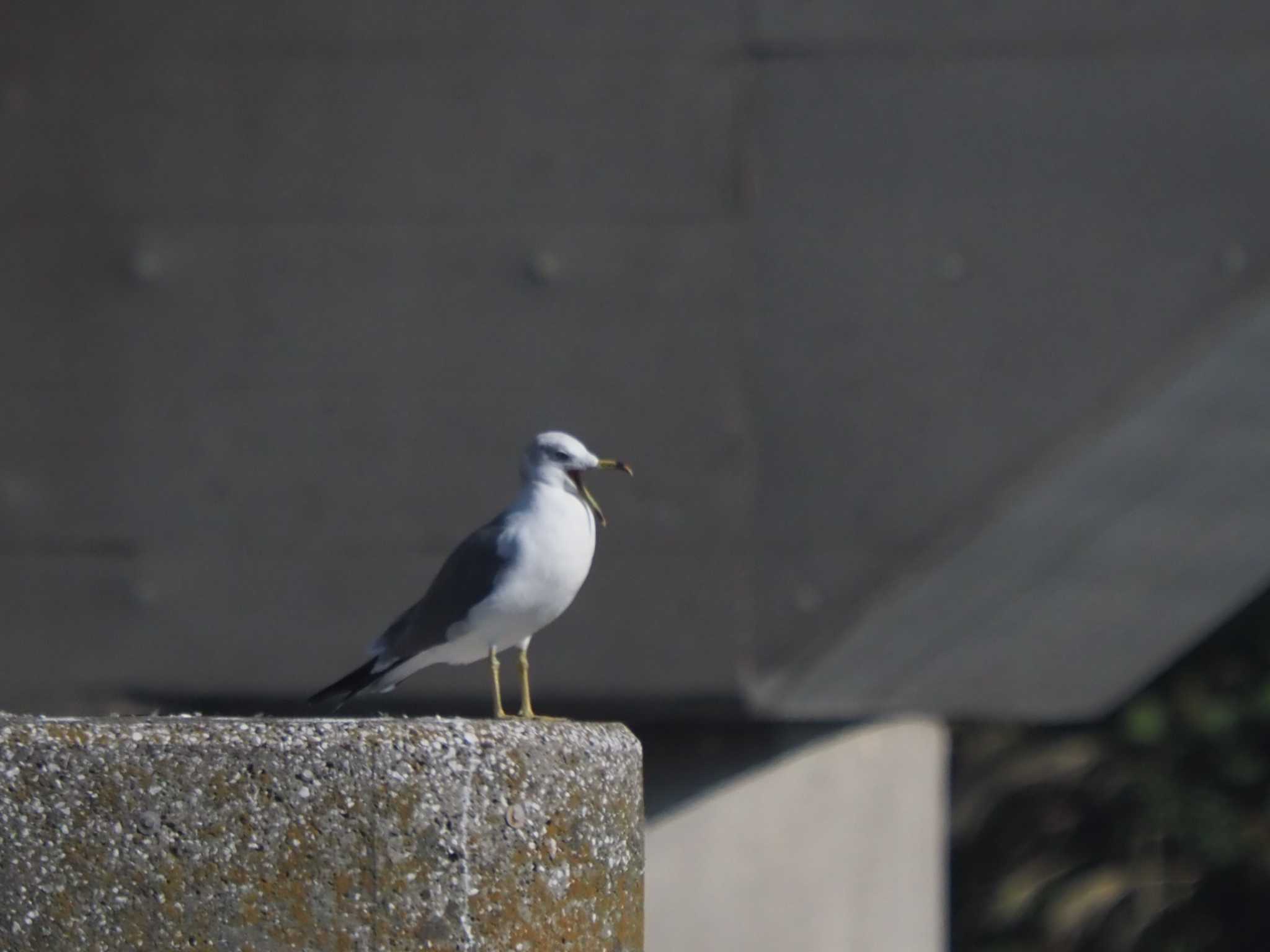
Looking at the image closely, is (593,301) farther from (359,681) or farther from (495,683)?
(495,683)

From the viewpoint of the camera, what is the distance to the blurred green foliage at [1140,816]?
13.6m

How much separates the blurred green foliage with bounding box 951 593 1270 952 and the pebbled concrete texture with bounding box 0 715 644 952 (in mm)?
11609

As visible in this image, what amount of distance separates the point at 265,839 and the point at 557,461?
145cm

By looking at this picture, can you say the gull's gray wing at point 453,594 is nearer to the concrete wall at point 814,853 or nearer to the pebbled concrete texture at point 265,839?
the pebbled concrete texture at point 265,839

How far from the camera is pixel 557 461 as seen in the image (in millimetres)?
3736

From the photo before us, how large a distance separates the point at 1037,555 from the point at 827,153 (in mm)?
1273

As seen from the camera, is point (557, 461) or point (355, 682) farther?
point (355, 682)

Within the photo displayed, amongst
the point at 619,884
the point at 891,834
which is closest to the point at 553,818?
the point at 619,884

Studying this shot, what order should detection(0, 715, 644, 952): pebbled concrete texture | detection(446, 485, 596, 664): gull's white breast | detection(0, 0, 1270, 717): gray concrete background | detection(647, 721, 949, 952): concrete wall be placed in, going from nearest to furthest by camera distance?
detection(0, 715, 644, 952): pebbled concrete texture
detection(446, 485, 596, 664): gull's white breast
detection(0, 0, 1270, 717): gray concrete background
detection(647, 721, 949, 952): concrete wall

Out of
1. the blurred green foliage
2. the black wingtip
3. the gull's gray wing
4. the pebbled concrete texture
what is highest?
the blurred green foliage

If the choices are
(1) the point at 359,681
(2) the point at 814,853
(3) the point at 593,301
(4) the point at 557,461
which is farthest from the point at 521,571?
(2) the point at 814,853

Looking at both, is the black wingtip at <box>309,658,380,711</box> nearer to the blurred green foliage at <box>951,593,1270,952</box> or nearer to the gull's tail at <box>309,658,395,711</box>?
the gull's tail at <box>309,658,395,711</box>

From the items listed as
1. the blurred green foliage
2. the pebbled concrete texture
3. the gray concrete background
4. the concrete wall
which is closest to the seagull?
the pebbled concrete texture

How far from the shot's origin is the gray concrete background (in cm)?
557
